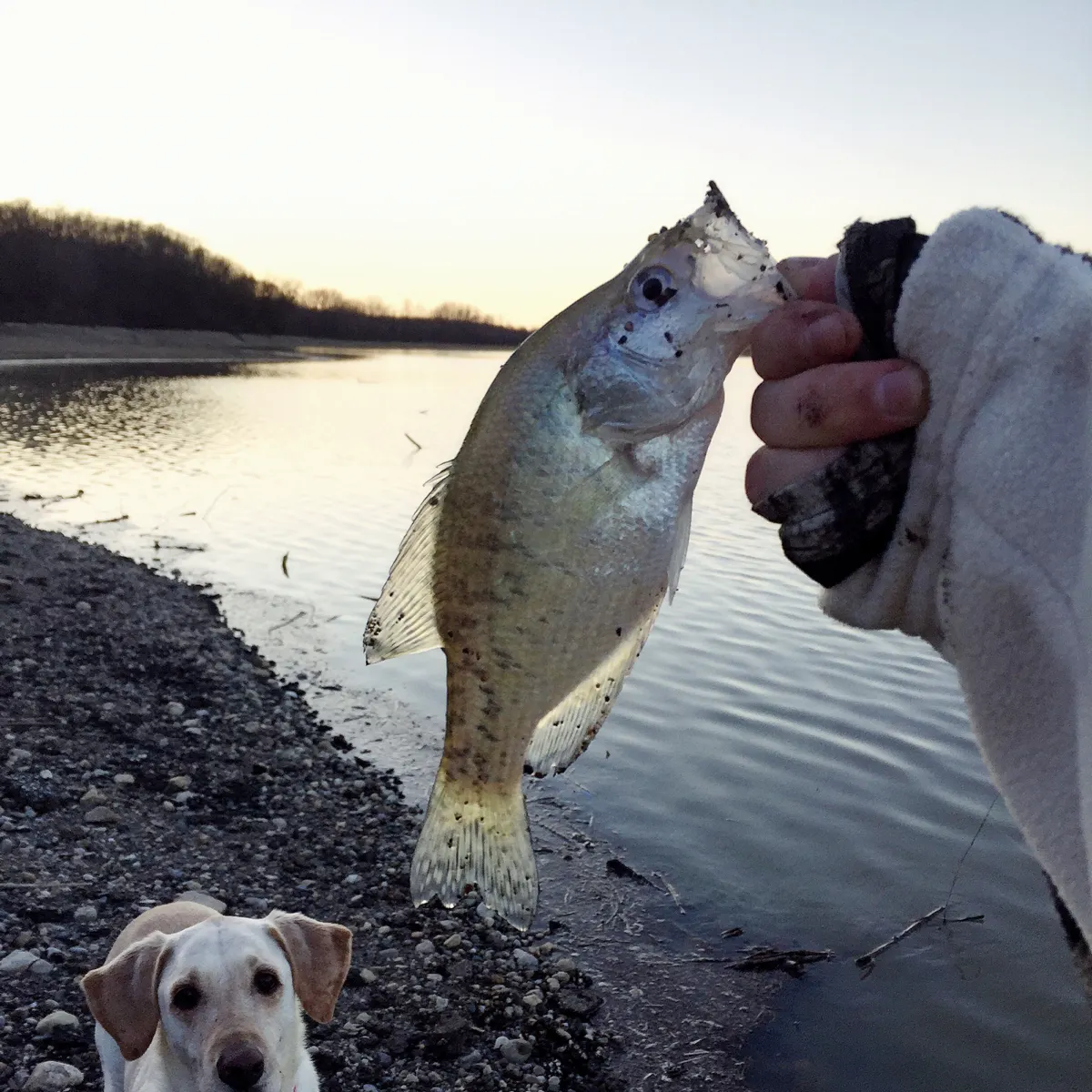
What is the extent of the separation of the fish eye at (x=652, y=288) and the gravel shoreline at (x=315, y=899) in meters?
4.80

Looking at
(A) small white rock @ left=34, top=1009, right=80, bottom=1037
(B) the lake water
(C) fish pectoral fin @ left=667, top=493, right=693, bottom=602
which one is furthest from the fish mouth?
(B) the lake water

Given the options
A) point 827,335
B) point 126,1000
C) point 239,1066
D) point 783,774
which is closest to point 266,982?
point 239,1066

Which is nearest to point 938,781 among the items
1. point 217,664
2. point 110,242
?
point 217,664

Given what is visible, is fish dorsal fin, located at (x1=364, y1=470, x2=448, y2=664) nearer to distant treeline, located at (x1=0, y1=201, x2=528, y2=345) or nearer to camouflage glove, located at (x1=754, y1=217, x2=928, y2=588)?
camouflage glove, located at (x1=754, y1=217, x2=928, y2=588)

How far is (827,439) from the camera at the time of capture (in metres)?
1.86

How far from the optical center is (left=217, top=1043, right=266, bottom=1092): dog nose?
11.9 feet

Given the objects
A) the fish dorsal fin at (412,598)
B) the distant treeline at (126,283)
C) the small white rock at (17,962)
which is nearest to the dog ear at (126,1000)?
the small white rock at (17,962)

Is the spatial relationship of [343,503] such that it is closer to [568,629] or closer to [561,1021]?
[561,1021]

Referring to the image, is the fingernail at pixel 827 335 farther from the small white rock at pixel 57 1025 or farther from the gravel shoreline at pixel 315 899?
the small white rock at pixel 57 1025

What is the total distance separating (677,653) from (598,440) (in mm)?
11806

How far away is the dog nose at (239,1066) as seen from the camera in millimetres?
3619

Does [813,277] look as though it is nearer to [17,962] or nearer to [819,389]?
[819,389]

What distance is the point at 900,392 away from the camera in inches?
70.0

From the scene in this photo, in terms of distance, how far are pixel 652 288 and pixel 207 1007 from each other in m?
3.48
